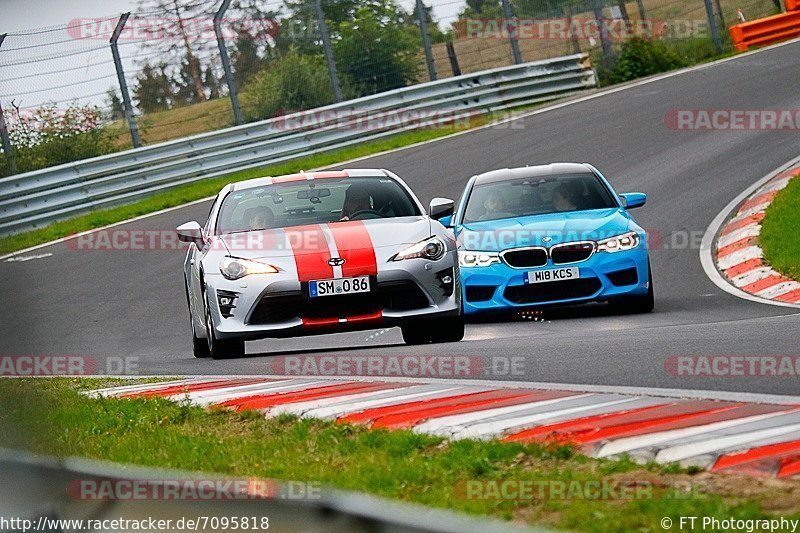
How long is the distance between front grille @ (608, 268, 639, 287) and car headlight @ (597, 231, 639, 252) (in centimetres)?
20

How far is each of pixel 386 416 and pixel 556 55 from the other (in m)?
→ 22.9

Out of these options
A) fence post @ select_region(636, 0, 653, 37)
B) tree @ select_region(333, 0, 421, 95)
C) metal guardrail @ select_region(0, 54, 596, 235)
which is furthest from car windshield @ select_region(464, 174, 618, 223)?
fence post @ select_region(636, 0, 653, 37)

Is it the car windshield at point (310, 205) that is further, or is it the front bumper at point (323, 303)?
the car windshield at point (310, 205)

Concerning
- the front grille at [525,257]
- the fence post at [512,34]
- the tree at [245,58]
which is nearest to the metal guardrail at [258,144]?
the fence post at [512,34]

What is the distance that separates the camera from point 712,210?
1692 centimetres

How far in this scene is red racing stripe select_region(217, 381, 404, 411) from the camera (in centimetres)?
706

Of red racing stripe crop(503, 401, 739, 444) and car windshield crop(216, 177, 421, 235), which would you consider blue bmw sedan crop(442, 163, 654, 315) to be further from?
red racing stripe crop(503, 401, 739, 444)

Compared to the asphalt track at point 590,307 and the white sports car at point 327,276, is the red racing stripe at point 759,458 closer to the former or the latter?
the asphalt track at point 590,307

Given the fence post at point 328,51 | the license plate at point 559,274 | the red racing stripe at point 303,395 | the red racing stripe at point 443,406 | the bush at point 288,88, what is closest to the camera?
the red racing stripe at point 443,406

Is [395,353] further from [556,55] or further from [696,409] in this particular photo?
[556,55]

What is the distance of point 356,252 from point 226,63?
46.9 ft

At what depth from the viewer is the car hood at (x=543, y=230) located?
12141mm

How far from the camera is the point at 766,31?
31.3 meters

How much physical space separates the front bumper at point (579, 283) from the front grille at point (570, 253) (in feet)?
0.17
